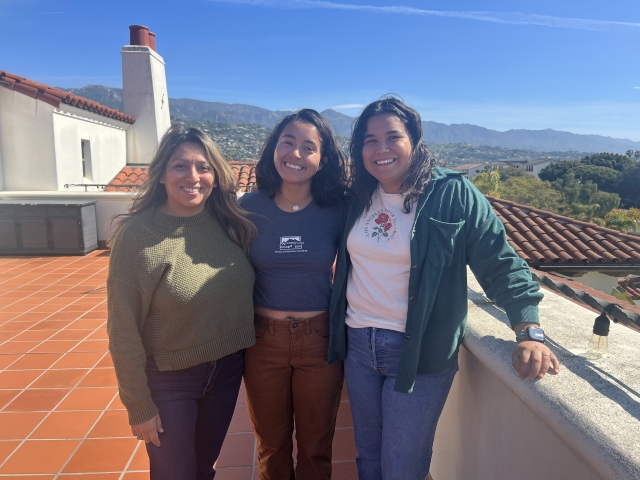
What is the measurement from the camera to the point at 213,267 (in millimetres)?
1763

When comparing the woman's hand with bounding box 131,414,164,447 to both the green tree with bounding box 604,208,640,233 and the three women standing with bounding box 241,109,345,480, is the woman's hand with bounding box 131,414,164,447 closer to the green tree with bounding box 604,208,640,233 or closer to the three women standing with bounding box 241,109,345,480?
the three women standing with bounding box 241,109,345,480

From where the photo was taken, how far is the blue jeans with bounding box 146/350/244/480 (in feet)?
5.57

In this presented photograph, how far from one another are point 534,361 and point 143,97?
42.0 ft

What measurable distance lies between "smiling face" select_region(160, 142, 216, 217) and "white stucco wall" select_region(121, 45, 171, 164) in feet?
35.4

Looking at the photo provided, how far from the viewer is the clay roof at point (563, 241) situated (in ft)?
27.3

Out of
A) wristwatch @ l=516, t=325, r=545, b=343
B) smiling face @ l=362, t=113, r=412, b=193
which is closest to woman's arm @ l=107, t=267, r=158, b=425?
smiling face @ l=362, t=113, r=412, b=193

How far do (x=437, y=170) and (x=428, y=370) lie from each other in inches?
30.1

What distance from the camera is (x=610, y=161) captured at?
58875mm

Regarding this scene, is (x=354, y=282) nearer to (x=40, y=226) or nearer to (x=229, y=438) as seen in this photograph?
(x=229, y=438)

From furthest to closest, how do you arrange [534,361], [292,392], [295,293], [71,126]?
[71,126] < [292,392] < [295,293] < [534,361]

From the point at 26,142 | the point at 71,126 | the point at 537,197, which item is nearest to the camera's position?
the point at 26,142

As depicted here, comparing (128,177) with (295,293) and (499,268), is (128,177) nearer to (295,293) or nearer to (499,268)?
(295,293)

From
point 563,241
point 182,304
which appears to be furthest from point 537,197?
point 182,304

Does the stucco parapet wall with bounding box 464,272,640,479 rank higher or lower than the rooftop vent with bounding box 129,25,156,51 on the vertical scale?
lower
